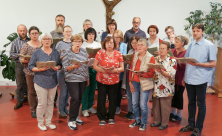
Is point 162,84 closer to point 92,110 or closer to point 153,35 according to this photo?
point 153,35

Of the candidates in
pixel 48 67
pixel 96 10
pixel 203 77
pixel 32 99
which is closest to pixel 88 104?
pixel 32 99

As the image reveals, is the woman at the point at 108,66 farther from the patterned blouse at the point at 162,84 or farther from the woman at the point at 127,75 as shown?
the patterned blouse at the point at 162,84

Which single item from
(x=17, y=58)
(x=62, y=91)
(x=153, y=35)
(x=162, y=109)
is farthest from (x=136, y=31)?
(x=17, y=58)

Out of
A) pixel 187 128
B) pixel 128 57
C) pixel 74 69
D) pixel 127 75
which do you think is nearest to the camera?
pixel 74 69

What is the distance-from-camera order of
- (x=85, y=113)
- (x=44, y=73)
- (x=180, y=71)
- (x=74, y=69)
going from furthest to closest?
(x=85, y=113) → (x=180, y=71) → (x=74, y=69) → (x=44, y=73)

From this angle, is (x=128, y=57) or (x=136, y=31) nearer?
(x=128, y=57)

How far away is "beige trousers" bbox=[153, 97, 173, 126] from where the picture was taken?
11.1 ft

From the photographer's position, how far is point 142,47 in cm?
320

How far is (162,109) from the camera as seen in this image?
11.2 ft

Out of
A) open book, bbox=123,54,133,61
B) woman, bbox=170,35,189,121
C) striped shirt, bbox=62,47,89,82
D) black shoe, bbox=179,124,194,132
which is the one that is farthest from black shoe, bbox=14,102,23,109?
black shoe, bbox=179,124,194,132

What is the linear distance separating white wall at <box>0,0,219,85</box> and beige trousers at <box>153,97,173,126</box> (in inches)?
125

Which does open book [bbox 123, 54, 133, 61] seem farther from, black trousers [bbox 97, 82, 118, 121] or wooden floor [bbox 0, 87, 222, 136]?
wooden floor [bbox 0, 87, 222, 136]

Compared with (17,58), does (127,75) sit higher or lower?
lower

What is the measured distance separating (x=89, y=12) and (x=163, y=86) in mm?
3590
